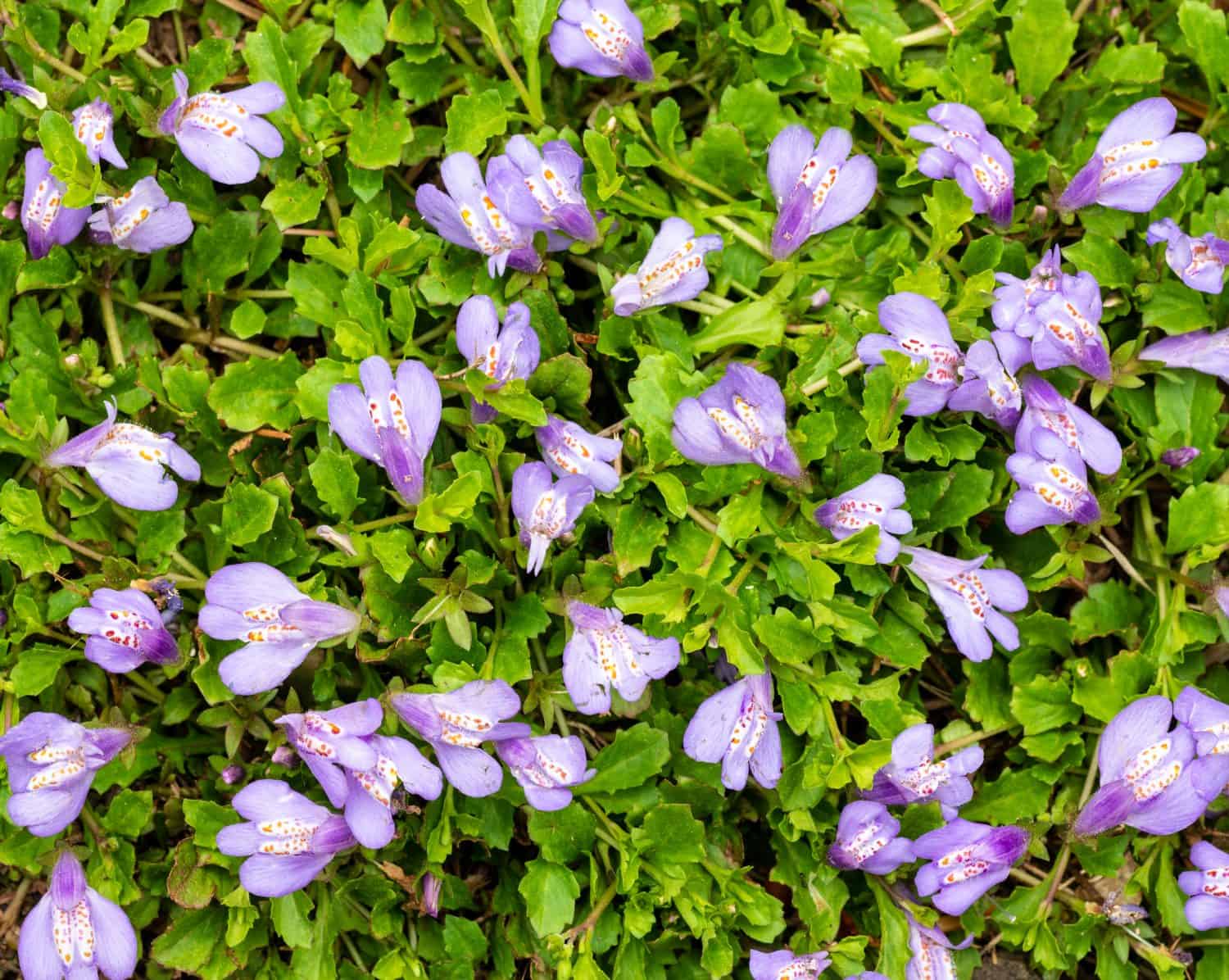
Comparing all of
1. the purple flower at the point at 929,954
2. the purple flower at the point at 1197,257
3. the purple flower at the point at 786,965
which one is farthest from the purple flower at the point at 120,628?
the purple flower at the point at 1197,257

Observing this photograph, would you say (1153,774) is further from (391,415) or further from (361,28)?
(361,28)

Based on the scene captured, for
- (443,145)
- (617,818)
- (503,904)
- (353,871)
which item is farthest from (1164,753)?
(443,145)

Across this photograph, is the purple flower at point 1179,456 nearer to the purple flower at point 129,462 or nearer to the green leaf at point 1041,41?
the green leaf at point 1041,41

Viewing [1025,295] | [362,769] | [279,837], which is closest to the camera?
[362,769]

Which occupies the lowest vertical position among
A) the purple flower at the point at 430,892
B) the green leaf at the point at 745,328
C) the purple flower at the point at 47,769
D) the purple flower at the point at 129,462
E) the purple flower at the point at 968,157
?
the purple flower at the point at 430,892

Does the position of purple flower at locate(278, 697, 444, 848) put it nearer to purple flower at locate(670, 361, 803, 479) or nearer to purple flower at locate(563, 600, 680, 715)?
purple flower at locate(563, 600, 680, 715)

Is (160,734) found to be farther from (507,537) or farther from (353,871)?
(507,537)

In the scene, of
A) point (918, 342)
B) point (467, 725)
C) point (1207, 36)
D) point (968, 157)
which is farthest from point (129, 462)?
point (1207, 36)
